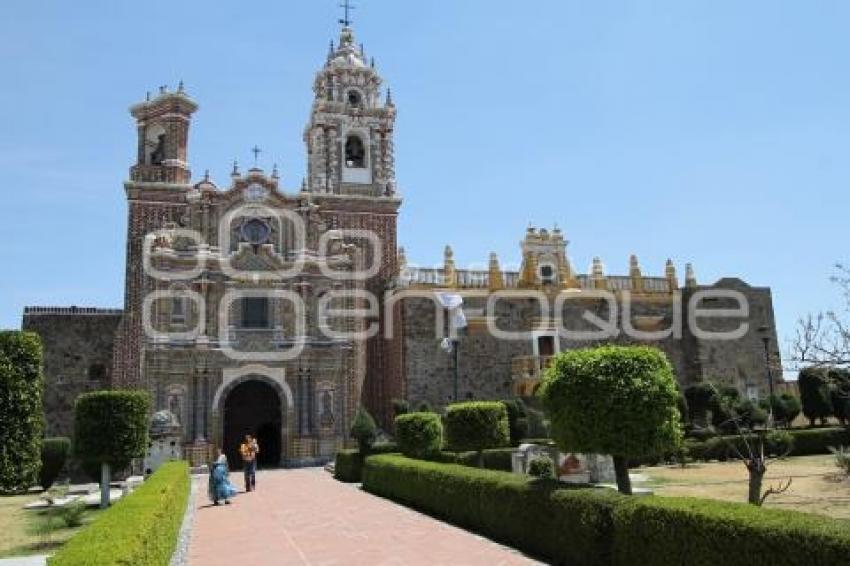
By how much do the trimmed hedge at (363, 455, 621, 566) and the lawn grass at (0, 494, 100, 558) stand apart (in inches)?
283

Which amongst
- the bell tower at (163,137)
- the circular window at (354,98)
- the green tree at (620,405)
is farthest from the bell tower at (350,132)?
the green tree at (620,405)

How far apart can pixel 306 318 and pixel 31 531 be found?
1943cm

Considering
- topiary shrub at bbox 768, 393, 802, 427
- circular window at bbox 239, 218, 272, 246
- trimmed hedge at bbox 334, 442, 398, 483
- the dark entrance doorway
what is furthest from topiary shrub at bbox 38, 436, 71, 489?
topiary shrub at bbox 768, 393, 802, 427

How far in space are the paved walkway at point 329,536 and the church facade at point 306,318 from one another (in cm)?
1252

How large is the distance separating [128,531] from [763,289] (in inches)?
1444

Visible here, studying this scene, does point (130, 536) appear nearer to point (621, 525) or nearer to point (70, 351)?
point (621, 525)

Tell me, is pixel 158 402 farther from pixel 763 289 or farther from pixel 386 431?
pixel 763 289

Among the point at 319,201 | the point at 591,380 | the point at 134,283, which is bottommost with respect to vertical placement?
the point at 591,380

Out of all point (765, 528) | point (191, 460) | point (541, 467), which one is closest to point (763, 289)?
point (541, 467)

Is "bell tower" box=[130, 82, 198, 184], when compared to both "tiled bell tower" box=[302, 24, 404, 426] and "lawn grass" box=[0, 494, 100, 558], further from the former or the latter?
"lawn grass" box=[0, 494, 100, 558]

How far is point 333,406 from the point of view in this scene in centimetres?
3369

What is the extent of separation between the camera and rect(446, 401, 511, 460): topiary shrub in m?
18.9

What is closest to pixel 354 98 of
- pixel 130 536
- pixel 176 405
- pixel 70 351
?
pixel 176 405

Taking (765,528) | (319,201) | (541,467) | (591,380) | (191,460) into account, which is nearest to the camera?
(765,528)
